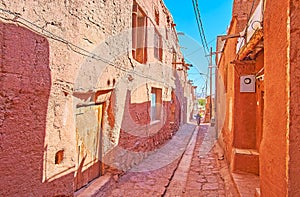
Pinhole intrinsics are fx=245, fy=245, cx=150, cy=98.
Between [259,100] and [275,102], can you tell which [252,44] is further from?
[275,102]

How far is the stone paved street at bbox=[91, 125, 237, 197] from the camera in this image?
469 cm

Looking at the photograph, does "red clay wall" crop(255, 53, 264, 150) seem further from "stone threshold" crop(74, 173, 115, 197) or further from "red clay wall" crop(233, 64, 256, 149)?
"stone threshold" crop(74, 173, 115, 197)

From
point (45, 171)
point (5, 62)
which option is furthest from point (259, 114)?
point (5, 62)

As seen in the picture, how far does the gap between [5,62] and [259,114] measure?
4385mm

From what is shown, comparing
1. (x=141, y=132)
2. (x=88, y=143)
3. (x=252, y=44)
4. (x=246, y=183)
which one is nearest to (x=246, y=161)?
(x=246, y=183)

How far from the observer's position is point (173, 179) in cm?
561

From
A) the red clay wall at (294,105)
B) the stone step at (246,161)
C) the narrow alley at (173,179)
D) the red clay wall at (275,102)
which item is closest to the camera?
the red clay wall at (294,105)

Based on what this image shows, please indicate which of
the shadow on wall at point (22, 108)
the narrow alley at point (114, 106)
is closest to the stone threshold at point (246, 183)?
the narrow alley at point (114, 106)

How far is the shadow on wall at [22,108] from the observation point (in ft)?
7.43

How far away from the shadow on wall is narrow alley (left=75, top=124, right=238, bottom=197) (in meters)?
1.32

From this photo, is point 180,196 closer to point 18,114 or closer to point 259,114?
point 259,114

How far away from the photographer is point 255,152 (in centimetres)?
505

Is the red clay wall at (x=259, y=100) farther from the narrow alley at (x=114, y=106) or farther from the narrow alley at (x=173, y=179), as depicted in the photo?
the narrow alley at (x=173, y=179)

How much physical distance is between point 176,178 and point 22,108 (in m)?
4.13
